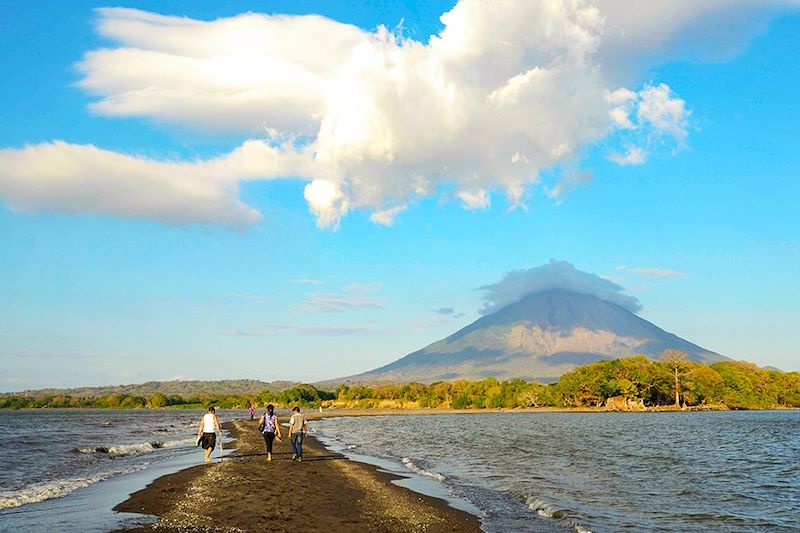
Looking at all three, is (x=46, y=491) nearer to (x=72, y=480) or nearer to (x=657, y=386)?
(x=72, y=480)

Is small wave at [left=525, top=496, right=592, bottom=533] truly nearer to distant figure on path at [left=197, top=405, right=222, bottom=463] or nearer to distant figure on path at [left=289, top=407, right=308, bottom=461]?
distant figure on path at [left=289, top=407, right=308, bottom=461]

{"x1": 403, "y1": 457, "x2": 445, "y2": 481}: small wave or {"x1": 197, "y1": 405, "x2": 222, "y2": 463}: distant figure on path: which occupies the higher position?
{"x1": 197, "y1": 405, "x2": 222, "y2": 463}: distant figure on path

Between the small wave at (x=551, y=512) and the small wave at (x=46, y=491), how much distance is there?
17187mm

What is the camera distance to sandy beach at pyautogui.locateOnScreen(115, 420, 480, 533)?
17484 millimetres

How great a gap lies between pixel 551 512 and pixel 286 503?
8.81 m

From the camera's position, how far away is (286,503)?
811 inches

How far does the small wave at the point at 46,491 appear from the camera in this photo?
73.2ft

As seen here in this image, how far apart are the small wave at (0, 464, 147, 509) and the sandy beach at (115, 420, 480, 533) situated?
10.7ft

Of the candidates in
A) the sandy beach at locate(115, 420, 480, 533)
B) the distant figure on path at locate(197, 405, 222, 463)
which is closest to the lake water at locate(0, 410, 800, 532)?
the sandy beach at locate(115, 420, 480, 533)

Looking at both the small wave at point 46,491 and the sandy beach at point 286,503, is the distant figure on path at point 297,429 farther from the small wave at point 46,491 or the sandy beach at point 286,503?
the small wave at point 46,491

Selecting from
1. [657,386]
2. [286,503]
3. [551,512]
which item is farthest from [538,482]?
[657,386]

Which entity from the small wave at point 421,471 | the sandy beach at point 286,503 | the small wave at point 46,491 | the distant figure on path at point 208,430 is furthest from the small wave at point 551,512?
the small wave at point 46,491

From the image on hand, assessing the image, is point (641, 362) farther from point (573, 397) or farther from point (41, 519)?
point (41, 519)

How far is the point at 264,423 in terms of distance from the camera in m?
34.4
